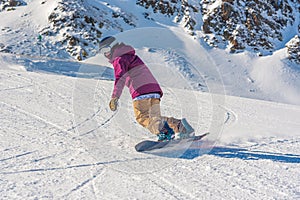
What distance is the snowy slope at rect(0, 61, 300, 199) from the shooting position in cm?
279

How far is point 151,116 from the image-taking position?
162 inches

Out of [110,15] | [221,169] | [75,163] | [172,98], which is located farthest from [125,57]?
[110,15]

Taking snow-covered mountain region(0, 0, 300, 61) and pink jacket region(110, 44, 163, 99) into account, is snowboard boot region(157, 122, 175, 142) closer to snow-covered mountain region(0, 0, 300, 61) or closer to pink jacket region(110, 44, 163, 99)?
pink jacket region(110, 44, 163, 99)

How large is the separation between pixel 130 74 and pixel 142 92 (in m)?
0.26

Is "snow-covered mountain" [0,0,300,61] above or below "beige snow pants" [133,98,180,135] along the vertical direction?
below

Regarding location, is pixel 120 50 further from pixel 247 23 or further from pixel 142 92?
pixel 247 23

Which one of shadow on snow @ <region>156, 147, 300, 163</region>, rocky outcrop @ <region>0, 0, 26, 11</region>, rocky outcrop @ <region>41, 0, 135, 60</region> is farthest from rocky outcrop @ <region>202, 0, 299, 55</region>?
shadow on snow @ <region>156, 147, 300, 163</region>

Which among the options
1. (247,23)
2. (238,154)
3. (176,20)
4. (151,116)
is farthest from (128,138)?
(176,20)

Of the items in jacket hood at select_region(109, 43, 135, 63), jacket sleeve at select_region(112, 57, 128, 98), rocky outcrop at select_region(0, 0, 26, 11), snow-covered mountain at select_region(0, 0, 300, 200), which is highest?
jacket hood at select_region(109, 43, 135, 63)

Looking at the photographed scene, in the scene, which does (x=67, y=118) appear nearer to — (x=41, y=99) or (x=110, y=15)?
(x=41, y=99)

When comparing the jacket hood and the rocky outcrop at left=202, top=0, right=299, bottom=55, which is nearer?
the jacket hood

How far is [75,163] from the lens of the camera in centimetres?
338

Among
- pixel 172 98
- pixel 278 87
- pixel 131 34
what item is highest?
pixel 131 34

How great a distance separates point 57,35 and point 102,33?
2.32 m
